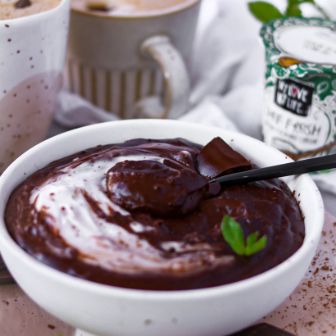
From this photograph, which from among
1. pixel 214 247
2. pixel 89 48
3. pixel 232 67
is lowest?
pixel 232 67

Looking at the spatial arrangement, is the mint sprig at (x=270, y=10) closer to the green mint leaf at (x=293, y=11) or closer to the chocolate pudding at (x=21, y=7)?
the green mint leaf at (x=293, y=11)

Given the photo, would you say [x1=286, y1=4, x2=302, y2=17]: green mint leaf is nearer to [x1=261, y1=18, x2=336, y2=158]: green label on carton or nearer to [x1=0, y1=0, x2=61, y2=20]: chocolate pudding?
[x1=261, y1=18, x2=336, y2=158]: green label on carton

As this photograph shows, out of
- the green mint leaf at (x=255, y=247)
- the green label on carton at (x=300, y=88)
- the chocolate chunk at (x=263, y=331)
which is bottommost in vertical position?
the chocolate chunk at (x=263, y=331)

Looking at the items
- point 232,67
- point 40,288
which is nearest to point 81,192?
point 40,288

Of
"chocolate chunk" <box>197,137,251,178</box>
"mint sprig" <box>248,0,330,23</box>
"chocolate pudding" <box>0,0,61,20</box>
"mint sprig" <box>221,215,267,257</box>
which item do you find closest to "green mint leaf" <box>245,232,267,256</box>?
"mint sprig" <box>221,215,267,257</box>

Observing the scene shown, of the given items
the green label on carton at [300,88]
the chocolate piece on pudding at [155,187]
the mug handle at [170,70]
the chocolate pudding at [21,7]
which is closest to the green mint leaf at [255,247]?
the chocolate piece on pudding at [155,187]

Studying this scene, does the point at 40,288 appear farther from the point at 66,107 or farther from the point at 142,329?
the point at 66,107
